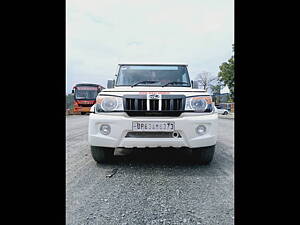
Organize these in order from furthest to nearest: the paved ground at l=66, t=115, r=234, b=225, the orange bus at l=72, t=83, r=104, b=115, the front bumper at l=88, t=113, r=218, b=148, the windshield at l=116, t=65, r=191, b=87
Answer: the orange bus at l=72, t=83, r=104, b=115 < the windshield at l=116, t=65, r=191, b=87 < the front bumper at l=88, t=113, r=218, b=148 < the paved ground at l=66, t=115, r=234, b=225

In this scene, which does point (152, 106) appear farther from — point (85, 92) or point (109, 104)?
point (85, 92)

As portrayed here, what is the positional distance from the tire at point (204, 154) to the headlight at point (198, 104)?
0.56 metres

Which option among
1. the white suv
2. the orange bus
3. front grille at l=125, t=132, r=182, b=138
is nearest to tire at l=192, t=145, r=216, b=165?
the white suv

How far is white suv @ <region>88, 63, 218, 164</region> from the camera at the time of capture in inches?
94.8

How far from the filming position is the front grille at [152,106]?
97.1 inches

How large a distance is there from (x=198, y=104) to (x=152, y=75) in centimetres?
123

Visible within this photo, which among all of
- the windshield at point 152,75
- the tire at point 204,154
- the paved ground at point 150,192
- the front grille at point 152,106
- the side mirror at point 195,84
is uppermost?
the windshield at point 152,75

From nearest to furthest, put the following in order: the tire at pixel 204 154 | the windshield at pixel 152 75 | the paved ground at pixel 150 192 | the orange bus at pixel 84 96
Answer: the paved ground at pixel 150 192 < the tire at pixel 204 154 < the windshield at pixel 152 75 < the orange bus at pixel 84 96

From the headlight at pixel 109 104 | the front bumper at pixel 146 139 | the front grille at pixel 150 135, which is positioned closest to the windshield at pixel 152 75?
the headlight at pixel 109 104

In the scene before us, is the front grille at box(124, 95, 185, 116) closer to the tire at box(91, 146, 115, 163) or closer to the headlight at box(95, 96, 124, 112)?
the headlight at box(95, 96, 124, 112)

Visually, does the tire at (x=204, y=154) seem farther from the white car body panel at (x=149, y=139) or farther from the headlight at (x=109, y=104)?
the headlight at (x=109, y=104)
